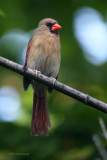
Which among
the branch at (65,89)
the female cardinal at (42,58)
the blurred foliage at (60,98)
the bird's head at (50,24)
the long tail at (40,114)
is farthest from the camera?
the bird's head at (50,24)

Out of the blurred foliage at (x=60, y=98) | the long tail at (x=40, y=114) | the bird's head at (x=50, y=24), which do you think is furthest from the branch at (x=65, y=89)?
the bird's head at (x=50, y=24)

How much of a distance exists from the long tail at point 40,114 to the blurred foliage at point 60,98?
0.08 meters

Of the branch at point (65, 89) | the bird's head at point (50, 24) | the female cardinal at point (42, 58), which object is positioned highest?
the bird's head at point (50, 24)

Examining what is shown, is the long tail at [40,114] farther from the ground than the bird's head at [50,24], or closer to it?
closer to it

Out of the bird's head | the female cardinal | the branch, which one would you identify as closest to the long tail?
the female cardinal

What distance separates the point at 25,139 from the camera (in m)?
3.76

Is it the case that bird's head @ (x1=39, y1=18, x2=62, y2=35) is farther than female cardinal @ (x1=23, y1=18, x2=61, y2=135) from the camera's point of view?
Yes

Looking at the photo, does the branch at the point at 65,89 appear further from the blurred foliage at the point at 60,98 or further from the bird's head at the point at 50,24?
the bird's head at the point at 50,24

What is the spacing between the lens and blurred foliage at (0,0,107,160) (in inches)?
143

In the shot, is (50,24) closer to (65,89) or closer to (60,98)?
(60,98)

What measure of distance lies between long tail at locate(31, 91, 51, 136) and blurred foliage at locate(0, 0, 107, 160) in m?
0.08

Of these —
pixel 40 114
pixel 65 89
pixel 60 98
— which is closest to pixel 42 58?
pixel 60 98

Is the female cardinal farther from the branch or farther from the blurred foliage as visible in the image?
the branch

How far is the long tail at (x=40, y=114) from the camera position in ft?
14.2
